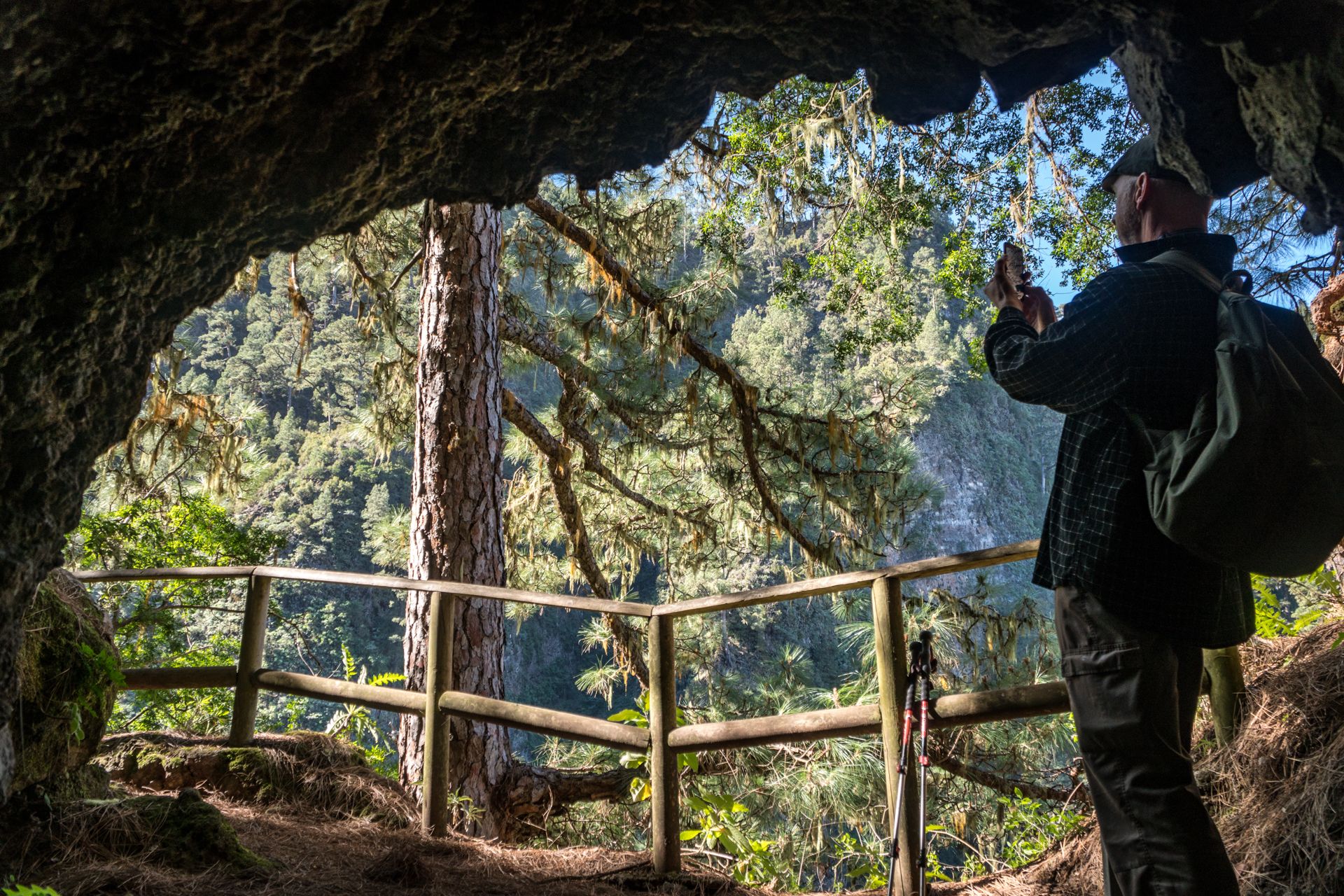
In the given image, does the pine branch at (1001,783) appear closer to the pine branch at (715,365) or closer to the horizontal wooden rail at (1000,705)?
the pine branch at (715,365)

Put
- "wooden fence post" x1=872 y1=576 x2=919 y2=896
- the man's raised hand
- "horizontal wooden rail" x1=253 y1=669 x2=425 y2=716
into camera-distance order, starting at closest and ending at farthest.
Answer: the man's raised hand → "wooden fence post" x1=872 y1=576 x2=919 y2=896 → "horizontal wooden rail" x1=253 y1=669 x2=425 y2=716

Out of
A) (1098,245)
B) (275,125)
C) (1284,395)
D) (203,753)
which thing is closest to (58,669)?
(203,753)

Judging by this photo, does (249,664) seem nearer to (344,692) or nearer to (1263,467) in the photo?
(344,692)

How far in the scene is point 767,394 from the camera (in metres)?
6.80

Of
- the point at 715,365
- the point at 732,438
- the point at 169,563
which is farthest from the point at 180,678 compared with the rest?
the point at 732,438

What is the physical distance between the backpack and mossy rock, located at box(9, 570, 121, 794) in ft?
10.2

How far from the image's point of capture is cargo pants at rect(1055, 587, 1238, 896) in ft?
5.81

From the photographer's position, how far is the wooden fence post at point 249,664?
432cm

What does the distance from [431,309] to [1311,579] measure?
4.57 metres

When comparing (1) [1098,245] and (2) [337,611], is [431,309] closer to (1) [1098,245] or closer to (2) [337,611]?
(1) [1098,245]

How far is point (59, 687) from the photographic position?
3.00m

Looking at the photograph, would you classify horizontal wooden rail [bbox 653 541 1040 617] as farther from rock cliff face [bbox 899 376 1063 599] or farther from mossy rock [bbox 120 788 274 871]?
rock cliff face [bbox 899 376 1063 599]

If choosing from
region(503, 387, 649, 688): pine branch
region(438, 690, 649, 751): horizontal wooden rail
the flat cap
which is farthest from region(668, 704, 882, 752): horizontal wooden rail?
region(503, 387, 649, 688): pine branch

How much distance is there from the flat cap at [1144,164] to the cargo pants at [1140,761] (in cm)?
94
